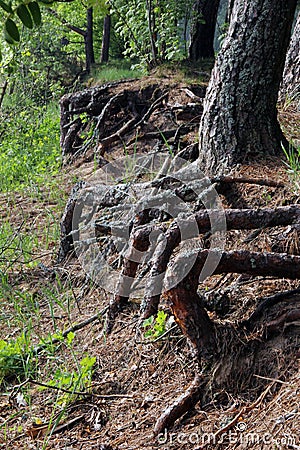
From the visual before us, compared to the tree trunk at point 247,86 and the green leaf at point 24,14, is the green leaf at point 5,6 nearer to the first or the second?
the green leaf at point 24,14

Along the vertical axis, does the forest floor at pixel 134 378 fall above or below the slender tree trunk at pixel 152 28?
below

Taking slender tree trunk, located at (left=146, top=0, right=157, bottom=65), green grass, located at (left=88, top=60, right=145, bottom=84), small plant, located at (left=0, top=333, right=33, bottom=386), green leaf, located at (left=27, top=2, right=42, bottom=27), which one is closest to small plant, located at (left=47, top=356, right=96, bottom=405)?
small plant, located at (left=0, top=333, right=33, bottom=386)

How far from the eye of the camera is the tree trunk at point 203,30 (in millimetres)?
7605

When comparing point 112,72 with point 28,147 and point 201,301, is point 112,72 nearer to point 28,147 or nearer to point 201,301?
point 28,147

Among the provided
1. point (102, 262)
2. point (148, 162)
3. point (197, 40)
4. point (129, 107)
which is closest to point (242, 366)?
point (102, 262)

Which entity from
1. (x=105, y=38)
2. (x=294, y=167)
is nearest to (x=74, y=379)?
(x=294, y=167)

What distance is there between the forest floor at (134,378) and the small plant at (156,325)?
3 cm

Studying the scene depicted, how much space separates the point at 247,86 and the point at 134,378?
7.16 feet

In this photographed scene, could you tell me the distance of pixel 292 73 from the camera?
5359mm

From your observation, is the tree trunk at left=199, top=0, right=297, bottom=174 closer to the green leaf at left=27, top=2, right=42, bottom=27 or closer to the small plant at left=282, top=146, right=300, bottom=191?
the small plant at left=282, top=146, right=300, bottom=191

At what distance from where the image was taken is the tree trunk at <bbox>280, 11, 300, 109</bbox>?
527 cm

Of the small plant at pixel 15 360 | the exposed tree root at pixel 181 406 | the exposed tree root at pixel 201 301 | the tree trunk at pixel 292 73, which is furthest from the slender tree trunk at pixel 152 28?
the exposed tree root at pixel 181 406

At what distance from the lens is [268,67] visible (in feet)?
12.4

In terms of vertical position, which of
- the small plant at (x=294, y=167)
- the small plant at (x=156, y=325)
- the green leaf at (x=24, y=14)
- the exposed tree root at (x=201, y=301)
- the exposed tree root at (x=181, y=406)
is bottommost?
the exposed tree root at (x=181, y=406)
